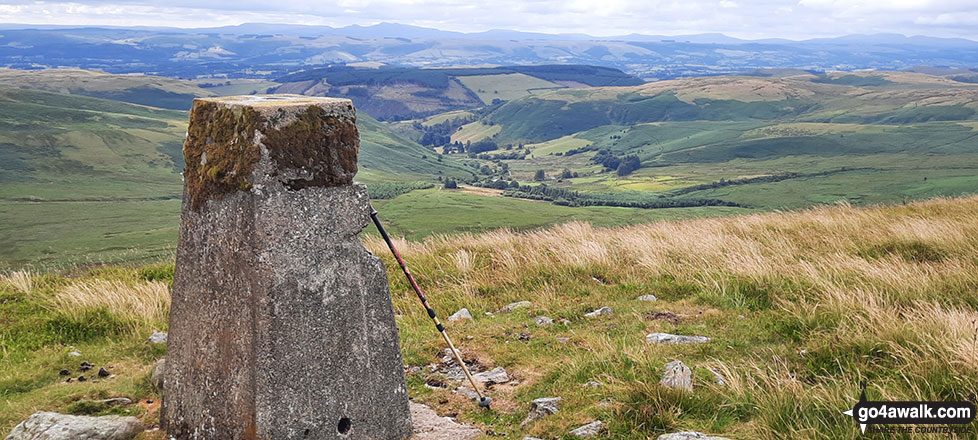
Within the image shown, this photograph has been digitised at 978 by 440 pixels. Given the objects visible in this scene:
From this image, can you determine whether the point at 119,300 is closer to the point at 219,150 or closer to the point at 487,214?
the point at 219,150

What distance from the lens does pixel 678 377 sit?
564 cm

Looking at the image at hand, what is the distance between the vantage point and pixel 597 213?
358ft

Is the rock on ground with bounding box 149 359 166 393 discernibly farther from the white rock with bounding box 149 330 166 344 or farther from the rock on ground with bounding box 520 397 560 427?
the rock on ground with bounding box 520 397 560 427

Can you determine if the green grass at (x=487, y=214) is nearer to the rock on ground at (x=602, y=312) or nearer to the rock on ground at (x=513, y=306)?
the rock on ground at (x=513, y=306)

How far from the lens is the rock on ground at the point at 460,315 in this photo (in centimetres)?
934

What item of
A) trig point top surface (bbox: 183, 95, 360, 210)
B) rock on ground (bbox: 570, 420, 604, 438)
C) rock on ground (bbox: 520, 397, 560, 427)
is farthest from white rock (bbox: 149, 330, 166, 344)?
rock on ground (bbox: 570, 420, 604, 438)

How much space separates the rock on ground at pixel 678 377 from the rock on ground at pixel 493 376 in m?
1.87

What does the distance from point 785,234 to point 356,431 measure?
31.5 feet

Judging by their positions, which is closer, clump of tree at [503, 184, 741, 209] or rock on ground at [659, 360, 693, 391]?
rock on ground at [659, 360, 693, 391]

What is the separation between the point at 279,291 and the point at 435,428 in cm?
197

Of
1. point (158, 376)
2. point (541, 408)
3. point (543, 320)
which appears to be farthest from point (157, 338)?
point (541, 408)

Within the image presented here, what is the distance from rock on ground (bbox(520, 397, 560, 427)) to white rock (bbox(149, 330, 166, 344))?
5037 mm

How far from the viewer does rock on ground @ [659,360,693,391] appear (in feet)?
18.2

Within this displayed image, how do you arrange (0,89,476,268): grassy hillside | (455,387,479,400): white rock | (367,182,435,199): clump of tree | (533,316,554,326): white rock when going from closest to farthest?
(455,387,479,400): white rock
(533,316,554,326): white rock
(0,89,476,268): grassy hillside
(367,182,435,199): clump of tree
